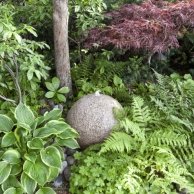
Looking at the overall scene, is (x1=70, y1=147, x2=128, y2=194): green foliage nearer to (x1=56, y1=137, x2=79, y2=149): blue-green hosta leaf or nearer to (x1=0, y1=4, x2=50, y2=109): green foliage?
(x1=56, y1=137, x2=79, y2=149): blue-green hosta leaf

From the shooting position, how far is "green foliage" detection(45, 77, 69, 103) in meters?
4.00

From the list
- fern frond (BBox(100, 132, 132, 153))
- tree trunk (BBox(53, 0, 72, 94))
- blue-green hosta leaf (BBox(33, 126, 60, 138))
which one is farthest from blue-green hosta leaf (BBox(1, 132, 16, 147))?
tree trunk (BBox(53, 0, 72, 94))

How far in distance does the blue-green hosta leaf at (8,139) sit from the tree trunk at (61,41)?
1167 millimetres

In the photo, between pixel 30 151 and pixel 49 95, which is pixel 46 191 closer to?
pixel 30 151

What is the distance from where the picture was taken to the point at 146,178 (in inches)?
123

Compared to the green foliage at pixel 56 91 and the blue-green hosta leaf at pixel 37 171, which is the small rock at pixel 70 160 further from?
the green foliage at pixel 56 91

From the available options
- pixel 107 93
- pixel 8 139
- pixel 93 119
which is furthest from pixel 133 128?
pixel 8 139

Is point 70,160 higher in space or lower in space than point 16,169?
lower

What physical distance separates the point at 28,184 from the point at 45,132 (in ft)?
1.65

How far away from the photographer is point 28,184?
9.80 feet

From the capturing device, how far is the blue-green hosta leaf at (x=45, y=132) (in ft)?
10.4

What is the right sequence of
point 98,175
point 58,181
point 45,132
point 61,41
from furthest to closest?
1. point 61,41
2. point 58,181
3. point 45,132
4. point 98,175

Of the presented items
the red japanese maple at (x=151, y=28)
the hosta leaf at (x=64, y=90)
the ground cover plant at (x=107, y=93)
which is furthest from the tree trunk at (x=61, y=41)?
the red japanese maple at (x=151, y=28)

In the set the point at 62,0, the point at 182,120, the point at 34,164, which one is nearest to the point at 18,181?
the point at 34,164
